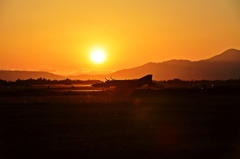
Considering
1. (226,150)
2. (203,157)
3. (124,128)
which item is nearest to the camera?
(203,157)

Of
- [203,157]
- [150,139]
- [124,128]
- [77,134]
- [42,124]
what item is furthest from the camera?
[42,124]

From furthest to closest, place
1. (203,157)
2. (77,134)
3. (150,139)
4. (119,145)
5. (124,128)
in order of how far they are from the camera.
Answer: (124,128) → (77,134) → (150,139) → (119,145) → (203,157)

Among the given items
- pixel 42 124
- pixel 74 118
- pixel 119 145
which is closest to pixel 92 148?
pixel 119 145

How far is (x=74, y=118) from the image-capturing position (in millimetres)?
26797

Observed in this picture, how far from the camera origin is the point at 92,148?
1631 centimetres

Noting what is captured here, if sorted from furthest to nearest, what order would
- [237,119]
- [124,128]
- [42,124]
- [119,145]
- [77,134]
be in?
1. [237,119]
2. [42,124]
3. [124,128]
4. [77,134]
5. [119,145]

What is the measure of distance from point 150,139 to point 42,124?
832cm

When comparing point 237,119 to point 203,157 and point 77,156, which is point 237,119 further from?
point 77,156

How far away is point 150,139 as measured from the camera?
59.5 ft

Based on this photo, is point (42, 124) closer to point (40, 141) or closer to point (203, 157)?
point (40, 141)

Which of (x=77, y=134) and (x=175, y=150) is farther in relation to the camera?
(x=77, y=134)

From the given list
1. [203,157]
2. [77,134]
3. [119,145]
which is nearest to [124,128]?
[77,134]

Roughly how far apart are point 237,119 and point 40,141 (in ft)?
46.8

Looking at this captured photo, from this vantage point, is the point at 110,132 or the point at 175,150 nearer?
the point at 175,150
